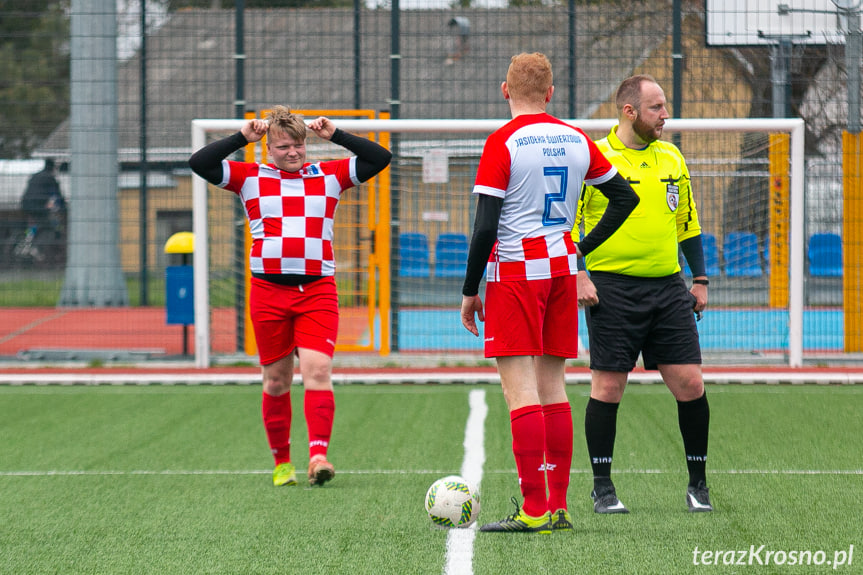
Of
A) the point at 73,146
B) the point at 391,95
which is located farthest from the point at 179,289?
the point at 391,95

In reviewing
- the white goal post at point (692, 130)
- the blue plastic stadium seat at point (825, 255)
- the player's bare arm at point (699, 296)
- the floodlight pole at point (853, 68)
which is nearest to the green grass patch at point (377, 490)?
the player's bare arm at point (699, 296)

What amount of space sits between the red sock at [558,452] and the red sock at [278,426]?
1604 millimetres

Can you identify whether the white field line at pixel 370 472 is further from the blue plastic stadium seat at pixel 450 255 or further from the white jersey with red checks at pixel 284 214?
the blue plastic stadium seat at pixel 450 255

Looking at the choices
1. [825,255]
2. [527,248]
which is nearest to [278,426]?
[527,248]

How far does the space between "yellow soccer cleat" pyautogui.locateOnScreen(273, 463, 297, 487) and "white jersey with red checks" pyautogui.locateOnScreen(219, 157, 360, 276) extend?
96 centimetres

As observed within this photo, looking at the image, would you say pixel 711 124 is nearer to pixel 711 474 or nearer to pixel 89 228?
pixel 711 474

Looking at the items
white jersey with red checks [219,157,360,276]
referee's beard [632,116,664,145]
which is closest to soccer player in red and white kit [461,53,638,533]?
referee's beard [632,116,664,145]

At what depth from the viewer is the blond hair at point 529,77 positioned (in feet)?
13.0

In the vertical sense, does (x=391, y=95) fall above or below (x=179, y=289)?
above

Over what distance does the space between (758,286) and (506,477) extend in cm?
541

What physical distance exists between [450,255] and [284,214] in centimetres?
517

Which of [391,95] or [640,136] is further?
[391,95]

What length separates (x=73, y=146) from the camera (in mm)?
10641

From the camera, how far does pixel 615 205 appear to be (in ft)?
13.9
